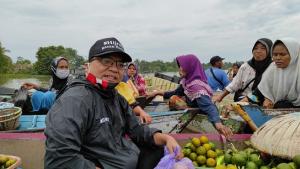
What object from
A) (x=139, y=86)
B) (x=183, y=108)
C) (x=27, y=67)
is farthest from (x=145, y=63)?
(x=27, y=67)

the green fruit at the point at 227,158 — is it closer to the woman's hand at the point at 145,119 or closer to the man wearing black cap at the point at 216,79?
the woman's hand at the point at 145,119

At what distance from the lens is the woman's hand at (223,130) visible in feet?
12.1

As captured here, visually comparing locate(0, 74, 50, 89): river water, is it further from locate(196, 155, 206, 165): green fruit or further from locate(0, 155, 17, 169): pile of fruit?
locate(196, 155, 206, 165): green fruit

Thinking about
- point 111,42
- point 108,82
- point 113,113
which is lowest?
point 113,113

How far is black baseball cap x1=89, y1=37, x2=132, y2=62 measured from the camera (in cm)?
218

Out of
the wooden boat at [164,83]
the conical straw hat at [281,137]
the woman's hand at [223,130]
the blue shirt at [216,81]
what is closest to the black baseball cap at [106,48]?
the conical straw hat at [281,137]

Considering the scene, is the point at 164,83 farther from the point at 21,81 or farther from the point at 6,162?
the point at 6,162

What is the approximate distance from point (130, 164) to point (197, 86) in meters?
2.10

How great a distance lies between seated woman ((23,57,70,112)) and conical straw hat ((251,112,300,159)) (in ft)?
11.6

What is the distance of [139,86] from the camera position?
325 inches

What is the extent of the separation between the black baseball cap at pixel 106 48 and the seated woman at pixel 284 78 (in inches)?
96.3

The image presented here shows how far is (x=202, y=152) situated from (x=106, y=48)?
1.56 m

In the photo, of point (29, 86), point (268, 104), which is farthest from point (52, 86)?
point (268, 104)

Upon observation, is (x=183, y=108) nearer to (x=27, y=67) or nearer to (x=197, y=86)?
(x=197, y=86)
